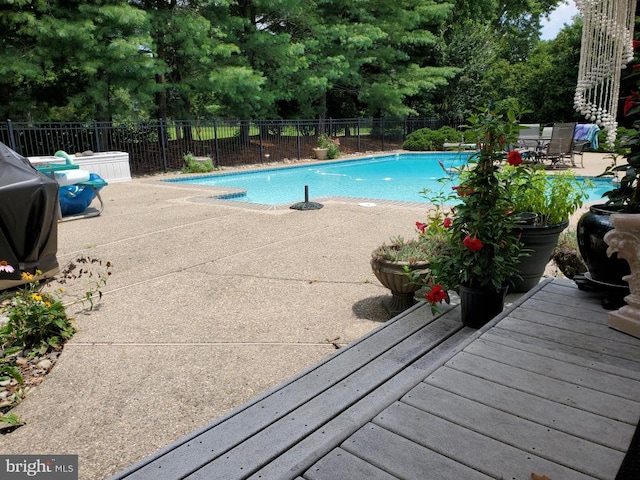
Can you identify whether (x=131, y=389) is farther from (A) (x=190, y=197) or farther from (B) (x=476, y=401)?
(A) (x=190, y=197)

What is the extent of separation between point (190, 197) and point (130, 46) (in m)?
5.15

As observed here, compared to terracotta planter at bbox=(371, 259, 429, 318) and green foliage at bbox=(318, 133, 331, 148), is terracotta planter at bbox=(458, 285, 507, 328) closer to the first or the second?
terracotta planter at bbox=(371, 259, 429, 318)

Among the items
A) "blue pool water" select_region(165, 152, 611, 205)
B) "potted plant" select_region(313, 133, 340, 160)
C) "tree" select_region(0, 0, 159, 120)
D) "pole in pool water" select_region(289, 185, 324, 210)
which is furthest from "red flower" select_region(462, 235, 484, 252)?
"potted plant" select_region(313, 133, 340, 160)

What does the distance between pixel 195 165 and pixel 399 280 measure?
A: 11.6 m

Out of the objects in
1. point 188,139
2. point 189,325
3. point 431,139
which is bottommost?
point 189,325

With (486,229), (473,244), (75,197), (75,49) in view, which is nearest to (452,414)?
(473,244)

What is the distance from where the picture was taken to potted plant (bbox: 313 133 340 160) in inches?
680

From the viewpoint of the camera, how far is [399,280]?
3.09m

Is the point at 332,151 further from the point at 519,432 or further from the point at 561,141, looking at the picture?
the point at 519,432

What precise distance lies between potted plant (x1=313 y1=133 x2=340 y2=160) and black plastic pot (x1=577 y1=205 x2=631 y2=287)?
49.1 feet

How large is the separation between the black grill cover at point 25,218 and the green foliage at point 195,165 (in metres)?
9.59

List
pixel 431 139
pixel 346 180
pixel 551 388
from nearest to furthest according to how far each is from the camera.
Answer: pixel 551 388 < pixel 346 180 < pixel 431 139

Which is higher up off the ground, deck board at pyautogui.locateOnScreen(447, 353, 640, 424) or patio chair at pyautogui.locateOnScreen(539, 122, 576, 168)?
patio chair at pyautogui.locateOnScreen(539, 122, 576, 168)

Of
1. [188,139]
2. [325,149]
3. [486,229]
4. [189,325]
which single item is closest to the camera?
[486,229]
